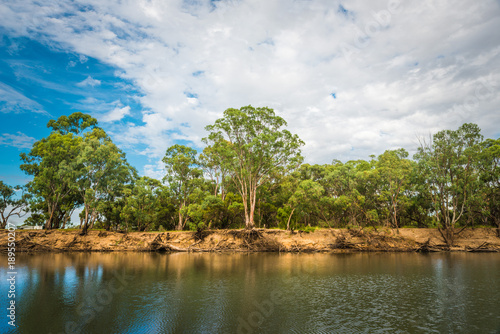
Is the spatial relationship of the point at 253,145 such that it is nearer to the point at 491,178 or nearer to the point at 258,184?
the point at 258,184

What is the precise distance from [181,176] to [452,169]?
45.5m

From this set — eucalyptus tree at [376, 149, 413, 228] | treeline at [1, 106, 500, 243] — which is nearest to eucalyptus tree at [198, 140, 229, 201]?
treeline at [1, 106, 500, 243]

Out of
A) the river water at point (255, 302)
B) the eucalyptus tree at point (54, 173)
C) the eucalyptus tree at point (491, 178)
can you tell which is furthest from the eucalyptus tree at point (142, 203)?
the eucalyptus tree at point (491, 178)

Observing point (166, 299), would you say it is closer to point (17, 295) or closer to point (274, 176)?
point (17, 295)

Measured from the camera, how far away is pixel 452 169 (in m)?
41.8

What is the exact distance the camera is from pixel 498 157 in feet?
136

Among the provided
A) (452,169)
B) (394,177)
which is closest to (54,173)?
(394,177)

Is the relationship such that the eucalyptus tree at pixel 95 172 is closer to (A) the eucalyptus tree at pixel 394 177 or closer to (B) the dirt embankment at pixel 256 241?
(B) the dirt embankment at pixel 256 241

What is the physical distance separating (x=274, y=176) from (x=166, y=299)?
→ 40.1 meters

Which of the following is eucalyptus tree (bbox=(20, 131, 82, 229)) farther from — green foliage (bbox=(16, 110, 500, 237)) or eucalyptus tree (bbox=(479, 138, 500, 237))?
eucalyptus tree (bbox=(479, 138, 500, 237))

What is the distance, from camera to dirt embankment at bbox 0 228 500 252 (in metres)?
41.0

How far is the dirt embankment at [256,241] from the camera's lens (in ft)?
135

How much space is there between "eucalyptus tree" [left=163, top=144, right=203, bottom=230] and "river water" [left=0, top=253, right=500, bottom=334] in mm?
27689

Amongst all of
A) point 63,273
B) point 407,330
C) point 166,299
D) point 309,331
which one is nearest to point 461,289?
point 407,330
